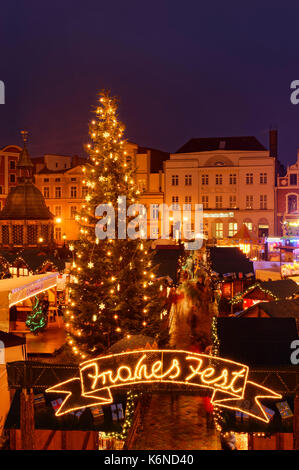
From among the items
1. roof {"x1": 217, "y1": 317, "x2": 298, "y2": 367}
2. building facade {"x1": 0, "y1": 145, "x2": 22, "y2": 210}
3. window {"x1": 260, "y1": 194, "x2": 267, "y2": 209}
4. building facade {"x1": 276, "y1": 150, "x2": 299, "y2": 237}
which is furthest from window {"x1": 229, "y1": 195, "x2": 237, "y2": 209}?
roof {"x1": 217, "y1": 317, "x2": 298, "y2": 367}

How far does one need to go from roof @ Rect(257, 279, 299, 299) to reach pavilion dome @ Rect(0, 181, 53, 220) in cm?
1690

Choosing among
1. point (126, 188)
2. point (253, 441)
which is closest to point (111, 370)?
point (253, 441)

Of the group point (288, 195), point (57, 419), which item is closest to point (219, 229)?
point (288, 195)

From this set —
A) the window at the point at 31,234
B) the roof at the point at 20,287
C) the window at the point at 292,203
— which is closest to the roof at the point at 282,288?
the roof at the point at 20,287

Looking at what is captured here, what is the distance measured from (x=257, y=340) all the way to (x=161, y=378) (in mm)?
3785

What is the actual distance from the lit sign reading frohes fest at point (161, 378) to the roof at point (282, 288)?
30.4 ft

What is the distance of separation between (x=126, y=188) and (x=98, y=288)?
2479mm

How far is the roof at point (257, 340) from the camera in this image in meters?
8.60

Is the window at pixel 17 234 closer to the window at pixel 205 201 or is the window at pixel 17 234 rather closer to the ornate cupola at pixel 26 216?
the ornate cupola at pixel 26 216

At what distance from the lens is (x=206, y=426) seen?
9250 mm

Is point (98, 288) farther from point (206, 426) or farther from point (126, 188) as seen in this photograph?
point (206, 426)

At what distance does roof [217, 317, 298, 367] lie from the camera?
8602 mm

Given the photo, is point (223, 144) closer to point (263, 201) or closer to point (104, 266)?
point (263, 201)

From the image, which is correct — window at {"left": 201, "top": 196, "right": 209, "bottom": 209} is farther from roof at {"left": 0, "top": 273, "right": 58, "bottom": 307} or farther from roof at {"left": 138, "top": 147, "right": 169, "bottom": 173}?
roof at {"left": 0, "top": 273, "right": 58, "bottom": 307}
